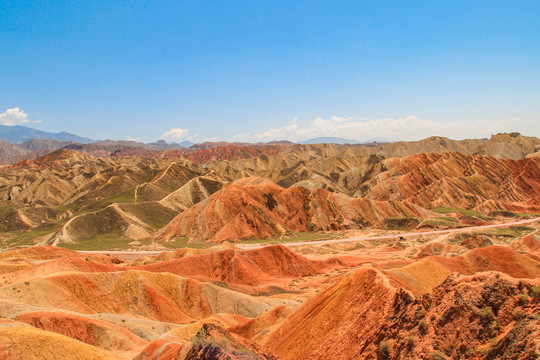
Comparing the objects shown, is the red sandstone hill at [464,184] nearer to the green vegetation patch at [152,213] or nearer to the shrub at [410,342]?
the green vegetation patch at [152,213]

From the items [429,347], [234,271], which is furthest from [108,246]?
[429,347]

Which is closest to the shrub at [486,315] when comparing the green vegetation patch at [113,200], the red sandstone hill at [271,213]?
the red sandstone hill at [271,213]

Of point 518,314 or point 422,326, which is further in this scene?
point 422,326

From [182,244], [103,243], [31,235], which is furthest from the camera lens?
[31,235]

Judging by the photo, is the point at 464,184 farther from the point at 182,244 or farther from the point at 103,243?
the point at 103,243

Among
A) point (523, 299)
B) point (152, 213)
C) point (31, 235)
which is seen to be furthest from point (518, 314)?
point (31, 235)

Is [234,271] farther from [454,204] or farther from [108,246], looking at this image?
[454,204]

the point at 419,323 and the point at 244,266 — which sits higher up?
the point at 419,323
